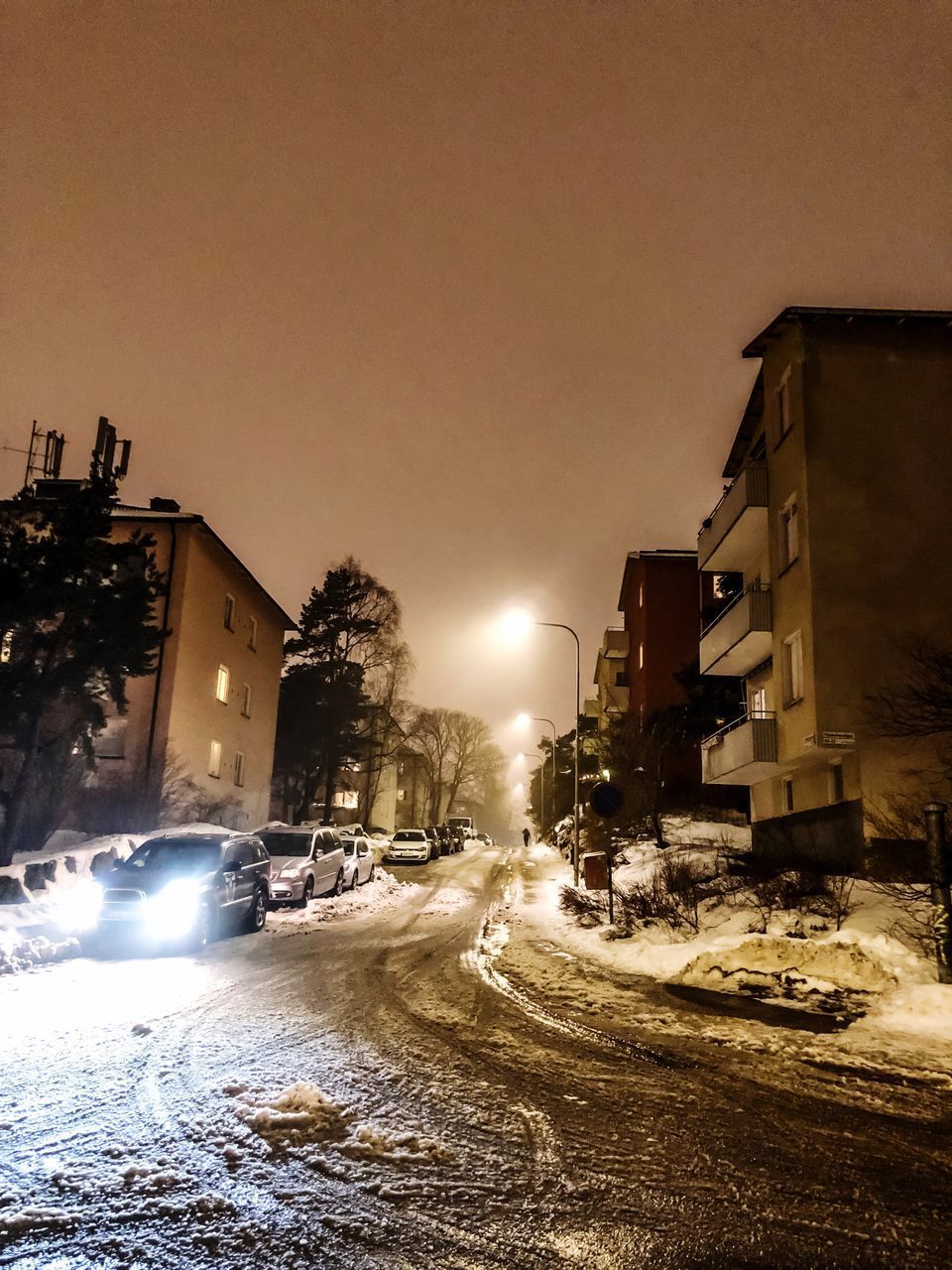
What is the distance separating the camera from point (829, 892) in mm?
12102

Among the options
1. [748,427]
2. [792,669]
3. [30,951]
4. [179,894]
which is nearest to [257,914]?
[179,894]

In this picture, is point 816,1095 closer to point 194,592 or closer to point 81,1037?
point 81,1037

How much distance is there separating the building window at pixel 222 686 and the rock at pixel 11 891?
17.5 m

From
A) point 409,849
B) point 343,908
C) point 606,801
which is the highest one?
point 606,801

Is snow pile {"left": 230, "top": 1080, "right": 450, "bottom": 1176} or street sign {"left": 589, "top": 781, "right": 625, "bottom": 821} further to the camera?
street sign {"left": 589, "top": 781, "right": 625, "bottom": 821}

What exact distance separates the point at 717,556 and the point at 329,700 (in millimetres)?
23947

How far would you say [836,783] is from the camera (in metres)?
20.2

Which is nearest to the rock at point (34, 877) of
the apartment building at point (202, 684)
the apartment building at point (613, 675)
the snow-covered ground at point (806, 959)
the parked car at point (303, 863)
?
the parked car at point (303, 863)

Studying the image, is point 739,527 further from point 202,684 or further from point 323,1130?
point 323,1130

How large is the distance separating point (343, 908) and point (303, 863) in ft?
4.53

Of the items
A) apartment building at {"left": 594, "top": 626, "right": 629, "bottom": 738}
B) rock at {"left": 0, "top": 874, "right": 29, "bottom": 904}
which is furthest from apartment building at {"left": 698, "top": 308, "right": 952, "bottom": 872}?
apartment building at {"left": 594, "top": 626, "right": 629, "bottom": 738}

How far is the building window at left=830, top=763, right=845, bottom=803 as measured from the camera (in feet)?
65.6

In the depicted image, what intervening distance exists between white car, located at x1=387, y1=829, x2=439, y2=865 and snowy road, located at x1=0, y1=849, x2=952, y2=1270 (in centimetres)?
3210

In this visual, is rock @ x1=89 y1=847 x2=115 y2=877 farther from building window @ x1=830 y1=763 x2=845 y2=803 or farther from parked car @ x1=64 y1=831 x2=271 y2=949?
building window @ x1=830 y1=763 x2=845 y2=803
